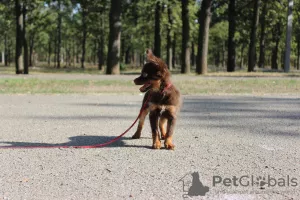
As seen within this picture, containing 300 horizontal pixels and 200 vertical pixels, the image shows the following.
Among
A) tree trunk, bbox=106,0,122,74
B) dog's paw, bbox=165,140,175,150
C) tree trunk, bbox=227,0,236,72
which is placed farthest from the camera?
tree trunk, bbox=227,0,236,72

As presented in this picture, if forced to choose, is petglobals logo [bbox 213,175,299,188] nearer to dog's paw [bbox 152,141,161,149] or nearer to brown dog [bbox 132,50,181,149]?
brown dog [bbox 132,50,181,149]

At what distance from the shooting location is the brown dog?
451 centimetres

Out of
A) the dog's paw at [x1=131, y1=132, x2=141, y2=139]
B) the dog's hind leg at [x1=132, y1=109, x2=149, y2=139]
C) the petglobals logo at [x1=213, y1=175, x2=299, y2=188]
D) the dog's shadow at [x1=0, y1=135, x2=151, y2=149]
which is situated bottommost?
the petglobals logo at [x1=213, y1=175, x2=299, y2=188]

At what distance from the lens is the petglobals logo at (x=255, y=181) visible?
3.72 m

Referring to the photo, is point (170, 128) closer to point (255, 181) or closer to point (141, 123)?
point (141, 123)

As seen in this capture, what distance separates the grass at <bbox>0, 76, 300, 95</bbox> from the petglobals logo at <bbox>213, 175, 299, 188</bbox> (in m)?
10.3

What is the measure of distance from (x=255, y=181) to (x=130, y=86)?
11.8 m

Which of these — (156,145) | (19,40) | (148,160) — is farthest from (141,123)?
(19,40)

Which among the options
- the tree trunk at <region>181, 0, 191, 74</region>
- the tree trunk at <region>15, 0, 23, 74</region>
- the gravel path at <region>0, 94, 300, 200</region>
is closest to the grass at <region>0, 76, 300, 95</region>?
the gravel path at <region>0, 94, 300, 200</region>

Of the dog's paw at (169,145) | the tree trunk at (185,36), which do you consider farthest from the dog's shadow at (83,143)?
the tree trunk at (185,36)

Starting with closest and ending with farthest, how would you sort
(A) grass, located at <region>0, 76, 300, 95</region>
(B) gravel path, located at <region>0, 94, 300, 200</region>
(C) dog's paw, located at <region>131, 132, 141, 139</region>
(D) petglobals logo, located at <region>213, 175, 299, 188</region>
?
(B) gravel path, located at <region>0, 94, 300, 200</region> → (D) petglobals logo, located at <region>213, 175, 299, 188</region> → (C) dog's paw, located at <region>131, 132, 141, 139</region> → (A) grass, located at <region>0, 76, 300, 95</region>

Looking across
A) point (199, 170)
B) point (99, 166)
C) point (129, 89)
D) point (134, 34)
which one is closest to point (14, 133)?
point (99, 166)

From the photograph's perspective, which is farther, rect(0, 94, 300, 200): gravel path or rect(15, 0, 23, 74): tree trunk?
rect(15, 0, 23, 74): tree trunk

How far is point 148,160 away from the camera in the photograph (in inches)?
181
